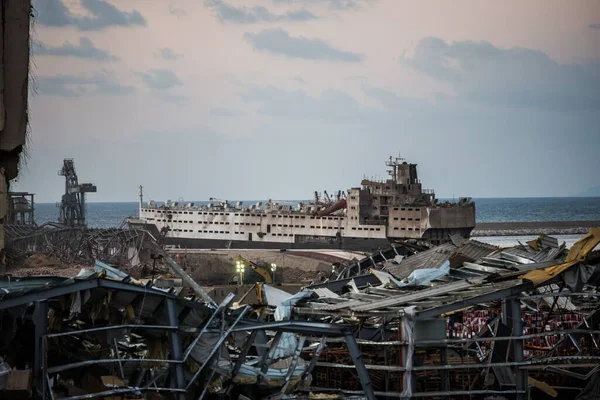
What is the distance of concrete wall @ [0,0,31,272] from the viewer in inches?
250

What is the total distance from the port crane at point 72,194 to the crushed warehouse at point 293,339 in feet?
201

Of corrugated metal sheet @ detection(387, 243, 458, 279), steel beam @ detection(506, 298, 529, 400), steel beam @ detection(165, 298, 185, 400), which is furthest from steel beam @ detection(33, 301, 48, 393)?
corrugated metal sheet @ detection(387, 243, 458, 279)

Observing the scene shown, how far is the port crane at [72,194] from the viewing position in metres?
78.4

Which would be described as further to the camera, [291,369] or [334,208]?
[334,208]

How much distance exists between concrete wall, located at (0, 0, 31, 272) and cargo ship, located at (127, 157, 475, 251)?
62353mm

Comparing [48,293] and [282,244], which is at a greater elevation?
[48,293]

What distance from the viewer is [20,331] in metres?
13.4

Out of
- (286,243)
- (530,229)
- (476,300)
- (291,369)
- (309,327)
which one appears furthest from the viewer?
(530,229)

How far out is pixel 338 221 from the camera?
269ft

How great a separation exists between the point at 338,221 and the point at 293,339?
2599 inches

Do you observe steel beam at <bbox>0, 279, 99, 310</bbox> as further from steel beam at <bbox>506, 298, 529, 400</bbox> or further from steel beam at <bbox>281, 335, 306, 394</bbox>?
steel beam at <bbox>506, 298, 529, 400</bbox>

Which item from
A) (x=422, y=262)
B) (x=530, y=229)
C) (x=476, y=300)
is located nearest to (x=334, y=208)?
(x=422, y=262)

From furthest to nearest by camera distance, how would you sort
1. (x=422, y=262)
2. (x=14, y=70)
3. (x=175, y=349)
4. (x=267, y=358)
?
(x=422, y=262)
(x=267, y=358)
(x=175, y=349)
(x=14, y=70)

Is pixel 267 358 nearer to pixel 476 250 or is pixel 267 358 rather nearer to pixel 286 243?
pixel 476 250
